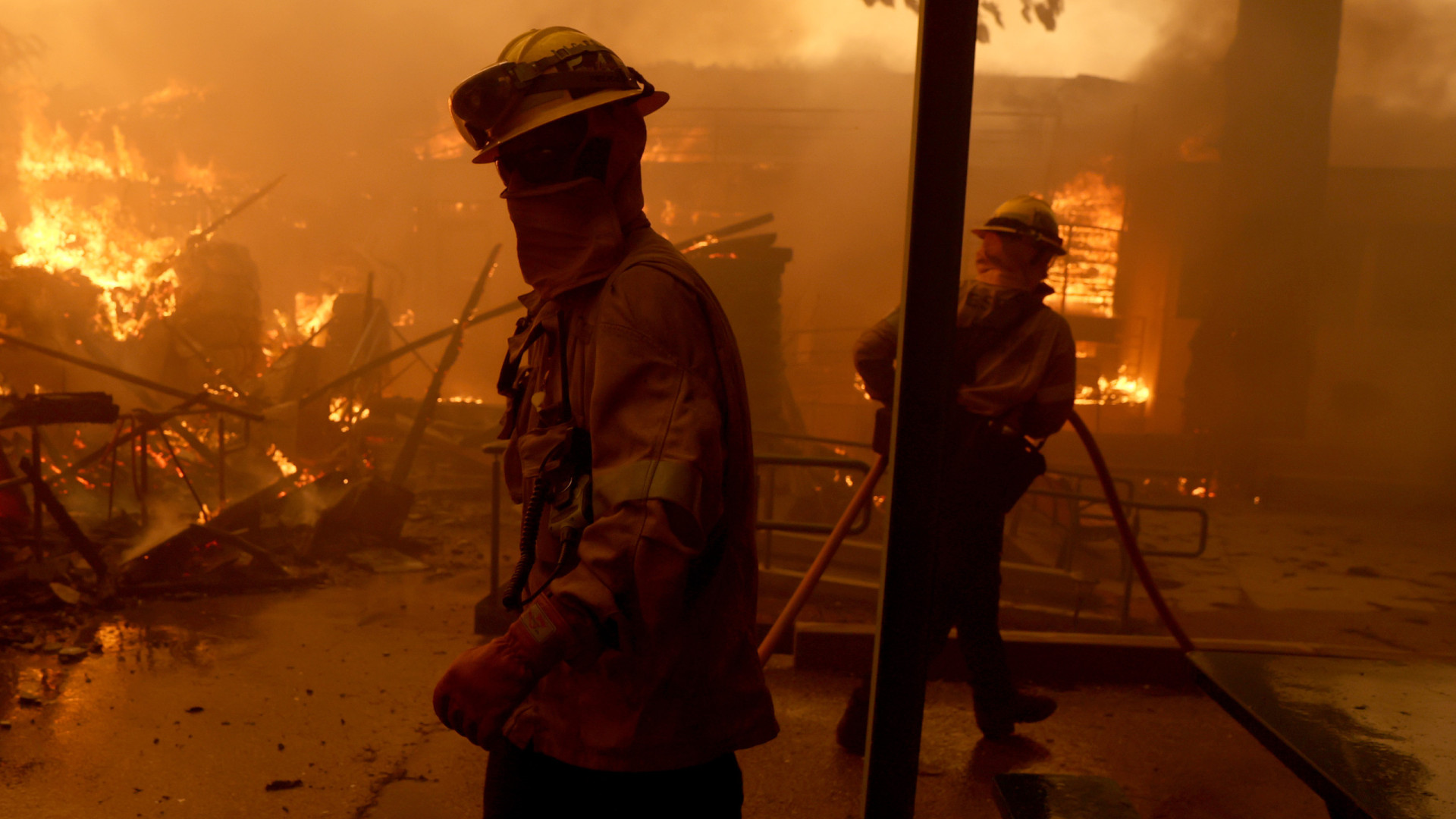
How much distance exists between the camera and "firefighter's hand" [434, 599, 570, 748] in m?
1.44

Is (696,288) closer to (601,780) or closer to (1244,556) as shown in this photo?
(601,780)

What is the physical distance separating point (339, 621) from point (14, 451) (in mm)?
3663

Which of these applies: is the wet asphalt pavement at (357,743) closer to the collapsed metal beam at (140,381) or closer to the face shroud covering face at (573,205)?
the collapsed metal beam at (140,381)

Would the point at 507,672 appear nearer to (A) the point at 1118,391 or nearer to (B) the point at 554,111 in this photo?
(B) the point at 554,111

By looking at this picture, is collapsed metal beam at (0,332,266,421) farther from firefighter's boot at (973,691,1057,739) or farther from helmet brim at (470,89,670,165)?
helmet brim at (470,89,670,165)

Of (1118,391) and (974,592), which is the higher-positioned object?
(1118,391)

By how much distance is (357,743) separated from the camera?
388 cm

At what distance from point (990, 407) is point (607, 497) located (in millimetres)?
2376

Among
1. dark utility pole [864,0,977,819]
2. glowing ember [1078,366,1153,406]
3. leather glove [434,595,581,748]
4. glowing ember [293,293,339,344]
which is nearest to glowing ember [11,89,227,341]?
glowing ember [293,293,339,344]

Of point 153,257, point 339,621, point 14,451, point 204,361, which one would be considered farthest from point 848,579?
point 153,257

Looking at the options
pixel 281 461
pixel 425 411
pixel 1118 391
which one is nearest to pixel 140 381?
pixel 281 461

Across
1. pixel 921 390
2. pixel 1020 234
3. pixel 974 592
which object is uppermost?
pixel 1020 234

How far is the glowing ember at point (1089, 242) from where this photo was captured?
56.1ft

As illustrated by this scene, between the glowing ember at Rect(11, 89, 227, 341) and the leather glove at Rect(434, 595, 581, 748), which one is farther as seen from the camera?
the glowing ember at Rect(11, 89, 227, 341)
